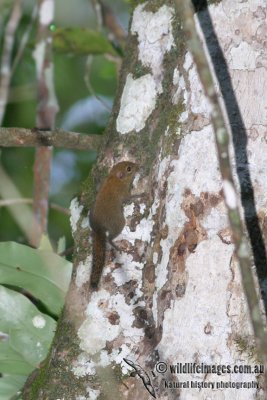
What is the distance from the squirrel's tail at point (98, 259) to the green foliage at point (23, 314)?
32cm

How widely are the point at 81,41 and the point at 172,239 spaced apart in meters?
2.33

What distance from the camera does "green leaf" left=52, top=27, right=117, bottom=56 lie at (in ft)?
13.5

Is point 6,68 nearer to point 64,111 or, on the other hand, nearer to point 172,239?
point 172,239

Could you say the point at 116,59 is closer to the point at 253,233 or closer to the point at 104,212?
the point at 104,212

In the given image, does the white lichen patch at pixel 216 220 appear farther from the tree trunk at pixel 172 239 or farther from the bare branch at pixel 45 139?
the bare branch at pixel 45 139

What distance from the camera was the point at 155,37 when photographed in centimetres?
265

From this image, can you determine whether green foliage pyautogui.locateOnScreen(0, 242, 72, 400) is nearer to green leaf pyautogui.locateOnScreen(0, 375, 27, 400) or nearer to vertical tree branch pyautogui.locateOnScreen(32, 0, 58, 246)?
green leaf pyautogui.locateOnScreen(0, 375, 27, 400)

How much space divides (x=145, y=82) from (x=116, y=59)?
64.6 inches

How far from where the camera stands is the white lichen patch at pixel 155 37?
2.61m

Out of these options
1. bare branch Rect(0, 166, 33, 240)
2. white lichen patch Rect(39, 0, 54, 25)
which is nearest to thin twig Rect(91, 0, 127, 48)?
white lichen patch Rect(39, 0, 54, 25)

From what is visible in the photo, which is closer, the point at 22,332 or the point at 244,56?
the point at 244,56

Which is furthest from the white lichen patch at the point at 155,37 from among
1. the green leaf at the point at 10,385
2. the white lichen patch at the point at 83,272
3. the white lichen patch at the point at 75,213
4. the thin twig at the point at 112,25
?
the thin twig at the point at 112,25

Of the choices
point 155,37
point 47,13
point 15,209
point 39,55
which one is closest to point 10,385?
point 15,209

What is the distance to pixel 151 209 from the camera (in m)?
2.40
